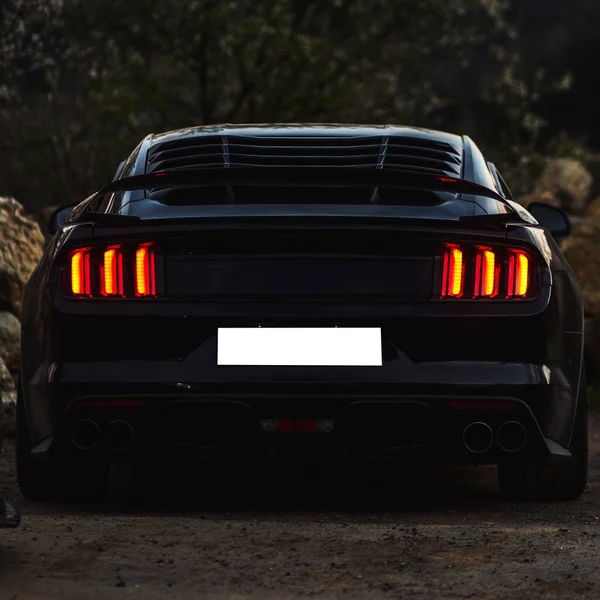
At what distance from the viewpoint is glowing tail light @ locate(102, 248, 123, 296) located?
5328mm

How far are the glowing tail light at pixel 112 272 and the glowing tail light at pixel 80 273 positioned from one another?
58 mm

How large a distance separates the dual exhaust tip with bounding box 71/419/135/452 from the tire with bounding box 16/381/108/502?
0.27 metres

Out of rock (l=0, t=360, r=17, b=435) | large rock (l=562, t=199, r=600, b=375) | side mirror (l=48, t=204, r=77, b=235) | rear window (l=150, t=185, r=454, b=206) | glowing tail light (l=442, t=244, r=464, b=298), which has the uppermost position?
rear window (l=150, t=185, r=454, b=206)

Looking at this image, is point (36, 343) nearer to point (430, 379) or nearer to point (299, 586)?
point (430, 379)

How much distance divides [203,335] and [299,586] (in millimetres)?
1296

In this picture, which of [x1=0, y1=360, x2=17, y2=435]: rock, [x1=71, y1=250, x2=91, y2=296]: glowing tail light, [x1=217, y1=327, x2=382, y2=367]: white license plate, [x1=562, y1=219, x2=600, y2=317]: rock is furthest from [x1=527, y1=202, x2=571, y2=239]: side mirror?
[x1=562, y1=219, x2=600, y2=317]: rock

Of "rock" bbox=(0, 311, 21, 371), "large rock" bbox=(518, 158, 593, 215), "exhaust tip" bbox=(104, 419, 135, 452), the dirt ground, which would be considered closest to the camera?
the dirt ground

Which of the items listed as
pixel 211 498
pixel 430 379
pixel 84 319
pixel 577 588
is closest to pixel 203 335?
pixel 84 319

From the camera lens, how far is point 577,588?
427cm

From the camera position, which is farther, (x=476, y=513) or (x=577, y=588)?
(x=476, y=513)

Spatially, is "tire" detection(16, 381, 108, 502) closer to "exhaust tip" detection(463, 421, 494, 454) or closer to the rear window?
the rear window

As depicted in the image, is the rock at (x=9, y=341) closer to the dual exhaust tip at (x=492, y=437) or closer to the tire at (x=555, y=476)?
the tire at (x=555, y=476)

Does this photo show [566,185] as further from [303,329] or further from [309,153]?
[303,329]

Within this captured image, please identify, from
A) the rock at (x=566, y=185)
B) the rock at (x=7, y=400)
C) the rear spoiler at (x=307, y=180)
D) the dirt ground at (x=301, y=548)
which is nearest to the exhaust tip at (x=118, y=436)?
the dirt ground at (x=301, y=548)
